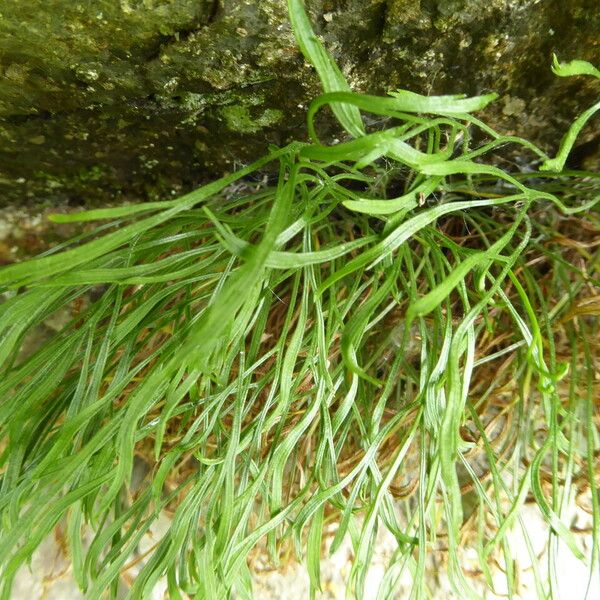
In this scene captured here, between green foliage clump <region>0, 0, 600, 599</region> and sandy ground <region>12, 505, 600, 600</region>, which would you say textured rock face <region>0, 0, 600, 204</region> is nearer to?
green foliage clump <region>0, 0, 600, 599</region>

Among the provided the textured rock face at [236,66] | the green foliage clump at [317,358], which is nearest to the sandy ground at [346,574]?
the green foliage clump at [317,358]

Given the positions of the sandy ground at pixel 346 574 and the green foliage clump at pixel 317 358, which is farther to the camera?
the sandy ground at pixel 346 574

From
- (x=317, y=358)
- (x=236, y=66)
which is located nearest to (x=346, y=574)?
(x=317, y=358)

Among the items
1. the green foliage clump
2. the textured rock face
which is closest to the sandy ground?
the green foliage clump

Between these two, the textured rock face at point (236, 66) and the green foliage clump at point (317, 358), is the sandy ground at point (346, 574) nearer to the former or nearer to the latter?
the green foliage clump at point (317, 358)

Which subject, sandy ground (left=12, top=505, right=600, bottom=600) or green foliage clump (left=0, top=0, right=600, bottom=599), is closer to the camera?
green foliage clump (left=0, top=0, right=600, bottom=599)
